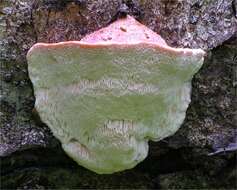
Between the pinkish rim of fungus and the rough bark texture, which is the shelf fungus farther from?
the rough bark texture

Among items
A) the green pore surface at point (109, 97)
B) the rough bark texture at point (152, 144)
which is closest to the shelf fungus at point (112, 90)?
the green pore surface at point (109, 97)

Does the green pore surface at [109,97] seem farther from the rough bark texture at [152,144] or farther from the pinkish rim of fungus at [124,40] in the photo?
the rough bark texture at [152,144]

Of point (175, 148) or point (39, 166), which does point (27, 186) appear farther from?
point (175, 148)

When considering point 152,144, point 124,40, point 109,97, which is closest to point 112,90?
point 109,97

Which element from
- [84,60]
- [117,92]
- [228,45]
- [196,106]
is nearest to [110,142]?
[117,92]

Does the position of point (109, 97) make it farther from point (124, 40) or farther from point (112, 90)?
point (124, 40)

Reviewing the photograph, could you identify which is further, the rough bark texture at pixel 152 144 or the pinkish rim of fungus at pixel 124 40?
the rough bark texture at pixel 152 144
